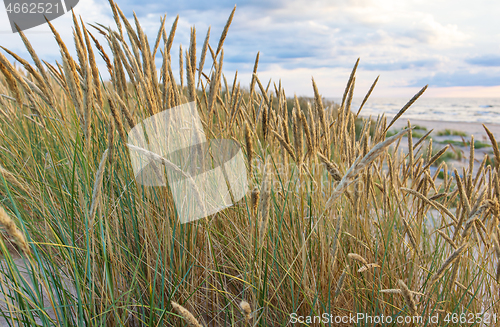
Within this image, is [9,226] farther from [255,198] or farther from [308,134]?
[308,134]

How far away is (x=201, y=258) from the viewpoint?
1110 millimetres

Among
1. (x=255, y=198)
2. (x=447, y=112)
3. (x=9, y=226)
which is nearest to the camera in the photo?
(x=9, y=226)

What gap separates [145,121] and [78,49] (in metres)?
0.41

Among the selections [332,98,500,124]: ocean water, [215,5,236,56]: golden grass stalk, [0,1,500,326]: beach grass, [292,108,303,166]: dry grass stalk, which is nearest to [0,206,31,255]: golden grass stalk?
[0,1,500,326]: beach grass

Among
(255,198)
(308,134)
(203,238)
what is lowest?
(203,238)

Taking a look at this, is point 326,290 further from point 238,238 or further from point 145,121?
point 145,121

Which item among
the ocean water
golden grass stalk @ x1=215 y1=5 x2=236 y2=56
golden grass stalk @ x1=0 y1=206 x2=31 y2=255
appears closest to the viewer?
golden grass stalk @ x1=0 y1=206 x2=31 y2=255

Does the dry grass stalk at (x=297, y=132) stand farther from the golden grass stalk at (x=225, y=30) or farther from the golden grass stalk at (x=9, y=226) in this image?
the golden grass stalk at (x=9, y=226)

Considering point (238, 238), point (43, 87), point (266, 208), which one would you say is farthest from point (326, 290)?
point (43, 87)

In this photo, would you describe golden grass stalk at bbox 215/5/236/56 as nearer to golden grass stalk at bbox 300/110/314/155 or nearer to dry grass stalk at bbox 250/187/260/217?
golden grass stalk at bbox 300/110/314/155

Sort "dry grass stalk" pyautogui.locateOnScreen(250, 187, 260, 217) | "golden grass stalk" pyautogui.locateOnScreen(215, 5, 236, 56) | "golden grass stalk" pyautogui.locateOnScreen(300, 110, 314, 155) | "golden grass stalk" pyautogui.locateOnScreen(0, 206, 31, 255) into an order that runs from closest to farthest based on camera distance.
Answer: "golden grass stalk" pyautogui.locateOnScreen(0, 206, 31, 255), "dry grass stalk" pyautogui.locateOnScreen(250, 187, 260, 217), "golden grass stalk" pyautogui.locateOnScreen(300, 110, 314, 155), "golden grass stalk" pyautogui.locateOnScreen(215, 5, 236, 56)

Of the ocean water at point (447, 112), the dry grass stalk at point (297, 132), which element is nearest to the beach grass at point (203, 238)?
the dry grass stalk at point (297, 132)

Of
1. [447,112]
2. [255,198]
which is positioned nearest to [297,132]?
[255,198]

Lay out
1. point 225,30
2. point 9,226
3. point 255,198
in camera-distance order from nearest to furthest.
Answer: point 9,226 → point 255,198 → point 225,30
